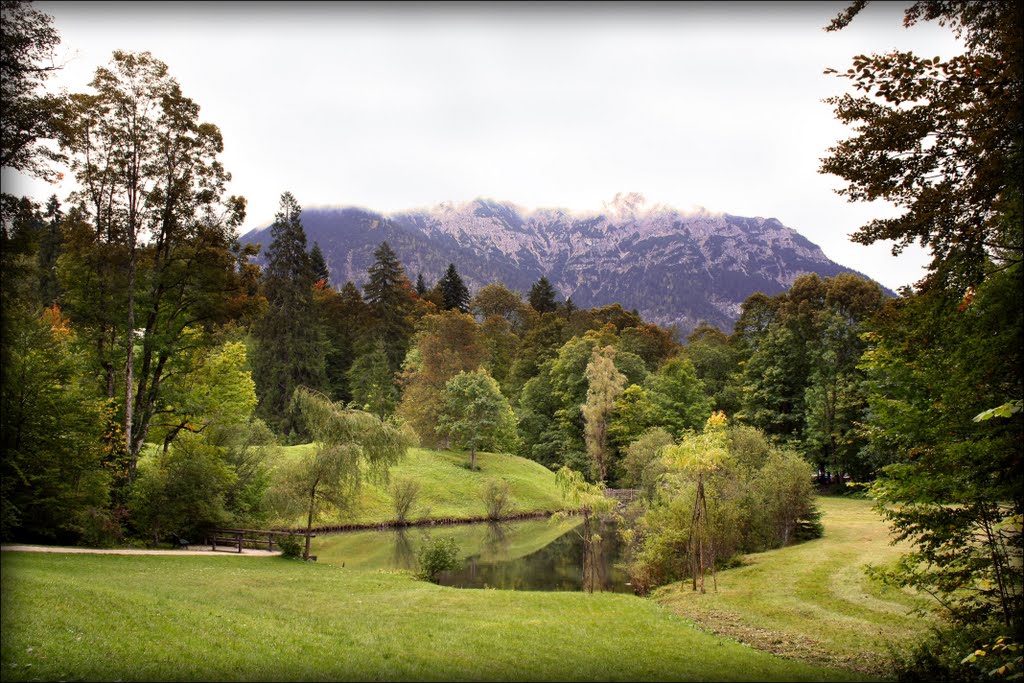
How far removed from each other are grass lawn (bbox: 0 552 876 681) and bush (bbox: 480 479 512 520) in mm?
20485

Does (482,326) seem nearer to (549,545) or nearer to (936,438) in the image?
(549,545)

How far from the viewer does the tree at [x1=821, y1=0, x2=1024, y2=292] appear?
23.5 feet

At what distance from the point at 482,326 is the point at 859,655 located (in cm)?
6345

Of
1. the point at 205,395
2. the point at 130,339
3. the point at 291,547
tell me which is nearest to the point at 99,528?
the point at 291,547

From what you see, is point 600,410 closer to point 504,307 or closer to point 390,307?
point 390,307

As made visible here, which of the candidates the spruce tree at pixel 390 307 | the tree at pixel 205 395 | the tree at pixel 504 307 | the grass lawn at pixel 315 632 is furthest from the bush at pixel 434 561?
the tree at pixel 504 307

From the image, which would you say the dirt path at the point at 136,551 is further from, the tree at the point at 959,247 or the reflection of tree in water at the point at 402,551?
the tree at the point at 959,247

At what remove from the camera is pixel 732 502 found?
923 inches

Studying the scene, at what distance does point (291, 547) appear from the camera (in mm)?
22188

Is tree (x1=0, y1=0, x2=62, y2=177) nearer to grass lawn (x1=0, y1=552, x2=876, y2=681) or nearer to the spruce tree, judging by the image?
grass lawn (x1=0, y1=552, x2=876, y2=681)

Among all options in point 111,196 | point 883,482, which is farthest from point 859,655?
point 111,196

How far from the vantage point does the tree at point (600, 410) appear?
49.3 metres

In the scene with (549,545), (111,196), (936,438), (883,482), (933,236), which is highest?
(111,196)

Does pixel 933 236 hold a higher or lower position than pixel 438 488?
higher
